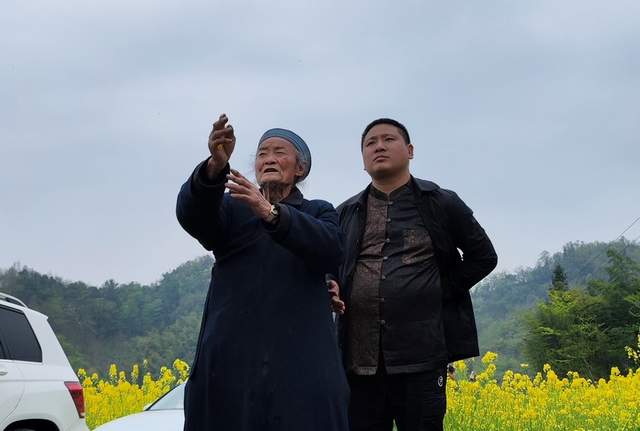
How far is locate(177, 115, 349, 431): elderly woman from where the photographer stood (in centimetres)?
229

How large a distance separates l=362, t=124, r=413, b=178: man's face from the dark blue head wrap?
1.07 metres

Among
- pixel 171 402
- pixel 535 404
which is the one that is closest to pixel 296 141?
pixel 171 402

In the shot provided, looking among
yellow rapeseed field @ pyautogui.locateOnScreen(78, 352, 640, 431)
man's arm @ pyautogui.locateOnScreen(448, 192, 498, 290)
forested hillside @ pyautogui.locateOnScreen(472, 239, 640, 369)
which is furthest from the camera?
forested hillside @ pyautogui.locateOnScreen(472, 239, 640, 369)

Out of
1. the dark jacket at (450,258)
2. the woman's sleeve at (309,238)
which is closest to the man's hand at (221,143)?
the woman's sleeve at (309,238)

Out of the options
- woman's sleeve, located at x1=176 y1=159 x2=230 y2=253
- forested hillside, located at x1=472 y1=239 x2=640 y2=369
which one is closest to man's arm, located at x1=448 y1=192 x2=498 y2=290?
woman's sleeve, located at x1=176 y1=159 x2=230 y2=253

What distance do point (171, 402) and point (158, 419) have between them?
0.46m

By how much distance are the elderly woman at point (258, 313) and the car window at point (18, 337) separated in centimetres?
289

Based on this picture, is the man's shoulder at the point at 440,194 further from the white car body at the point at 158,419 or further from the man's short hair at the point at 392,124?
the white car body at the point at 158,419

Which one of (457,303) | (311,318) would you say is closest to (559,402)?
(457,303)

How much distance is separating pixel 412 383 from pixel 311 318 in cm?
117

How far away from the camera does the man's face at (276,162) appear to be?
2590 millimetres

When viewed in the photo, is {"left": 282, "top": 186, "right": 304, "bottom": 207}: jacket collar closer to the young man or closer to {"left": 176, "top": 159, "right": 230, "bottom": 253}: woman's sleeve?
{"left": 176, "top": 159, "right": 230, "bottom": 253}: woman's sleeve

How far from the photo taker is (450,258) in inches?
146

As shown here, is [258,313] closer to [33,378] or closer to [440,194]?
[440,194]
